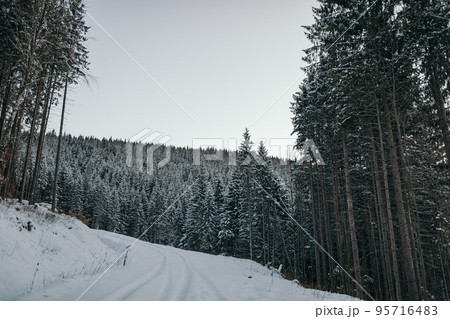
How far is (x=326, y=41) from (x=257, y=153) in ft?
63.2

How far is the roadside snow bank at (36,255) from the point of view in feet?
16.6

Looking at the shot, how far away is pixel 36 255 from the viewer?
6.62 m

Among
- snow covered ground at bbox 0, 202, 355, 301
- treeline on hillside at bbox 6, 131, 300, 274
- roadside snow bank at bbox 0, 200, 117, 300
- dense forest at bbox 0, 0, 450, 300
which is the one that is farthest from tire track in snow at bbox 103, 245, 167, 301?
dense forest at bbox 0, 0, 450, 300

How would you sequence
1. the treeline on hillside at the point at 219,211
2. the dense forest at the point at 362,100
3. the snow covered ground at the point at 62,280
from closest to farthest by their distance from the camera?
the snow covered ground at the point at 62,280 → the dense forest at the point at 362,100 → the treeline on hillside at the point at 219,211

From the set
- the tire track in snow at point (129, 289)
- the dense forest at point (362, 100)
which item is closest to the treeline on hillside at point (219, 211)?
the dense forest at point (362, 100)

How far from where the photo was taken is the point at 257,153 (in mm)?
31203

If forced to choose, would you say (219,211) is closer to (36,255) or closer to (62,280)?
(36,255)

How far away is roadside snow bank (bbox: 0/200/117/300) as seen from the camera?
5055 millimetres

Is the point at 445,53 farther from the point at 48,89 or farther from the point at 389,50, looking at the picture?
A: the point at 48,89

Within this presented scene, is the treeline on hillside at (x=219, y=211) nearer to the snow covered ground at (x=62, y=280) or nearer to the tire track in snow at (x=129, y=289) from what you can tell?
the snow covered ground at (x=62, y=280)

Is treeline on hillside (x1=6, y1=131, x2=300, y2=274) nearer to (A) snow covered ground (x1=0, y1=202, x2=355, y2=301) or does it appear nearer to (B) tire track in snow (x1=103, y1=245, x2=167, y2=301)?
(A) snow covered ground (x1=0, y1=202, x2=355, y2=301)

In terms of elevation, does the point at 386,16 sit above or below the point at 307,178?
above

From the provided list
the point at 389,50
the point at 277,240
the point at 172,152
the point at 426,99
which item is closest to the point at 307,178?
the point at 426,99

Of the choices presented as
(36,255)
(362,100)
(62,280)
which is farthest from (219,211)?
(62,280)
